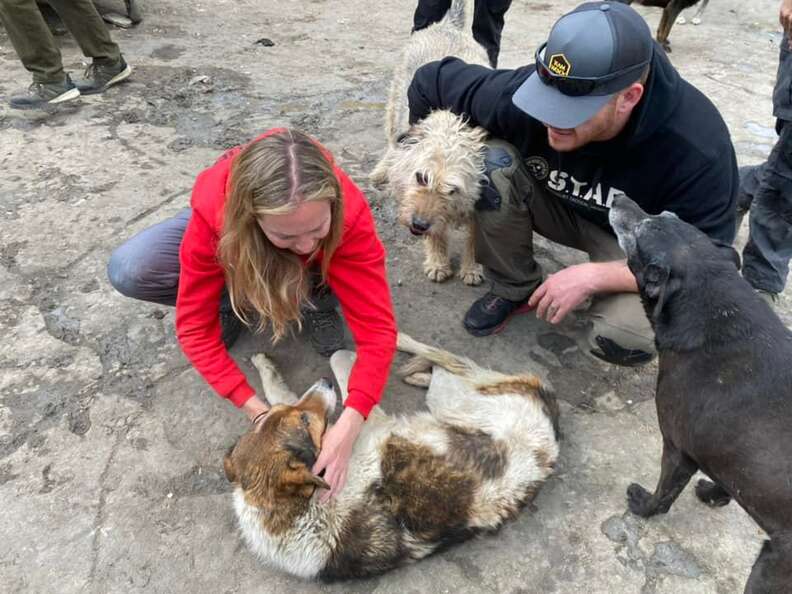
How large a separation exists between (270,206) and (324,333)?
125 cm

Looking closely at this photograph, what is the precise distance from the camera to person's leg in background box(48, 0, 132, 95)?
16.5ft

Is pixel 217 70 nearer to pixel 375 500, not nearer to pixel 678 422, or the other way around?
pixel 375 500

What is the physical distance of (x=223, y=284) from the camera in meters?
2.33

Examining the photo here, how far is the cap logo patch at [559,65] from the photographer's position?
2.10 metres

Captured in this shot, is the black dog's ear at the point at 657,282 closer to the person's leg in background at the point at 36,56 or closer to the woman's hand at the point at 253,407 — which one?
the woman's hand at the point at 253,407

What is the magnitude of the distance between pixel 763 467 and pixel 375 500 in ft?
4.46

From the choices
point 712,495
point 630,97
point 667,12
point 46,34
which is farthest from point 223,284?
point 667,12

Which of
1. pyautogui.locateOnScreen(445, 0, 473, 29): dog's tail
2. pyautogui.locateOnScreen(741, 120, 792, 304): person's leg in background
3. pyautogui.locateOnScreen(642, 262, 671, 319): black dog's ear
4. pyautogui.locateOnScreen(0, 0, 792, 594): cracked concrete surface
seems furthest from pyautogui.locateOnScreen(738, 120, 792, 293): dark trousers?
pyautogui.locateOnScreen(445, 0, 473, 29): dog's tail

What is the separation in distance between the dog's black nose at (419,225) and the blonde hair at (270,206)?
808 mm

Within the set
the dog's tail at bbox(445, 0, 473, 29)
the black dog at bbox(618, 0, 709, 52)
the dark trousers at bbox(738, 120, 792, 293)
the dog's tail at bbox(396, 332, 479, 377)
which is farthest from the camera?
the black dog at bbox(618, 0, 709, 52)

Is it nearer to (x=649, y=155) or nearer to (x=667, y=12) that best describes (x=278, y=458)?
(x=649, y=155)

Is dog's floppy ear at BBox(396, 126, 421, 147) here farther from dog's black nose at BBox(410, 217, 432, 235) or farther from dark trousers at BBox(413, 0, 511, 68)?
dark trousers at BBox(413, 0, 511, 68)

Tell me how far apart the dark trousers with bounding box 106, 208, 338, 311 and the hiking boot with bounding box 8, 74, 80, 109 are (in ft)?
10.6

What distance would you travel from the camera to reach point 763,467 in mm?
1723
